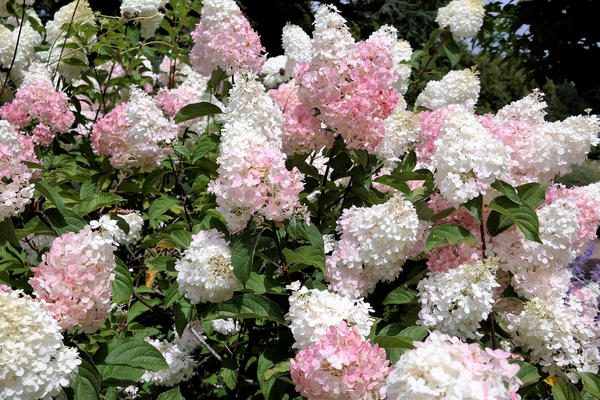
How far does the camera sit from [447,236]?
1593mm

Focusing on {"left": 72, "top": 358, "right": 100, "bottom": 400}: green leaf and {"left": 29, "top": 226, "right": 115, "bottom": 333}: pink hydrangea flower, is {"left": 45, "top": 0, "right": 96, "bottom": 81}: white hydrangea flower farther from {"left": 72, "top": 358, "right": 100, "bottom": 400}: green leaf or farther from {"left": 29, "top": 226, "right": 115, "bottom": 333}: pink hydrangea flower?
{"left": 72, "top": 358, "right": 100, "bottom": 400}: green leaf

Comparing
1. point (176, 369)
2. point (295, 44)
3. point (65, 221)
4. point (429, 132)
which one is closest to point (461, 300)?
point (429, 132)

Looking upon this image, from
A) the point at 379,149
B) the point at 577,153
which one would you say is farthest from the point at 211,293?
the point at 577,153

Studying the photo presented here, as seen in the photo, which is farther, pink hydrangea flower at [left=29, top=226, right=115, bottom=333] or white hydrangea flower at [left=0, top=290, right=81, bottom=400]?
pink hydrangea flower at [left=29, top=226, right=115, bottom=333]

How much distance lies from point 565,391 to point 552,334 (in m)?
0.16

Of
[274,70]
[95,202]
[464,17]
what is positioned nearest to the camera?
[95,202]

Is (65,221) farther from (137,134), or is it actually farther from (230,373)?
(230,373)

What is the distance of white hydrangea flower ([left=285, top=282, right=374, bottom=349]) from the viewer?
1.38 metres

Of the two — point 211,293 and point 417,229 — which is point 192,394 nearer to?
point 211,293

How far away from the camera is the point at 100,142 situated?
2.60m

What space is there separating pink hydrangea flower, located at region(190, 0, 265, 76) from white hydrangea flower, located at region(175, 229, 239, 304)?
82cm

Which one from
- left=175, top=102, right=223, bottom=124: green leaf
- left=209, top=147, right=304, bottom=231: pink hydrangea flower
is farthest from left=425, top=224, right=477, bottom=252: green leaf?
left=175, top=102, right=223, bottom=124: green leaf

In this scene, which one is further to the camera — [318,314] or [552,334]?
[552,334]

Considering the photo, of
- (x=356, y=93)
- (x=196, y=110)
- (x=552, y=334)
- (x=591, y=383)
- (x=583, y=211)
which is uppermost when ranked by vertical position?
(x=356, y=93)
